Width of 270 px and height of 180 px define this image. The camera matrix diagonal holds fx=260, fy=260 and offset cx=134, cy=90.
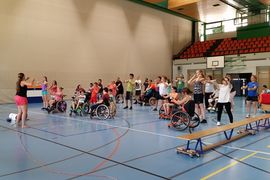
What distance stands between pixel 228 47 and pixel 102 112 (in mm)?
16027

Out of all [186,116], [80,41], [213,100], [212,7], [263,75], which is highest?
[212,7]

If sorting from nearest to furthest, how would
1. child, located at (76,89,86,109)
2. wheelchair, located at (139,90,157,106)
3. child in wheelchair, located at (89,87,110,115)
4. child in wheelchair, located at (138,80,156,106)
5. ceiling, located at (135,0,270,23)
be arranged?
child in wheelchair, located at (89,87,110,115) < child, located at (76,89,86,109) < child in wheelchair, located at (138,80,156,106) < wheelchair, located at (139,90,157,106) < ceiling, located at (135,0,270,23)

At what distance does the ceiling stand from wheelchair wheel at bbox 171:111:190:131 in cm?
1243

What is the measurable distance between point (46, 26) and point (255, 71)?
14.6 metres

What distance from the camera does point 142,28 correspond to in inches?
795

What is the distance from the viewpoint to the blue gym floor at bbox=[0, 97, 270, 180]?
351 centimetres

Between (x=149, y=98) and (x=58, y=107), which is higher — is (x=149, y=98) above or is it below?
above

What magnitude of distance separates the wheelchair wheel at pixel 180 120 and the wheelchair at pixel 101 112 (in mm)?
2542

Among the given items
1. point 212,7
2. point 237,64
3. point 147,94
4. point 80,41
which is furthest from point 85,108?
point 237,64

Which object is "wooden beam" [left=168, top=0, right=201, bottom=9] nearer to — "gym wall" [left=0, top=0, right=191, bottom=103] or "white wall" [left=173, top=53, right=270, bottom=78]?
"gym wall" [left=0, top=0, right=191, bottom=103]

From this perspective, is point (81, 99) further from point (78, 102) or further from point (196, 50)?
point (196, 50)

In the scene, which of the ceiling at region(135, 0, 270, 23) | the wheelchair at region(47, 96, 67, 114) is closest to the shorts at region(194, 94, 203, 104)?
the wheelchair at region(47, 96, 67, 114)

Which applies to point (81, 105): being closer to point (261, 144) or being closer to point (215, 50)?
point (261, 144)

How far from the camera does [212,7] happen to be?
18.9 metres
